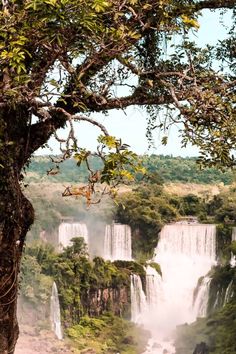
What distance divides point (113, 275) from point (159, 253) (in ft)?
16.2

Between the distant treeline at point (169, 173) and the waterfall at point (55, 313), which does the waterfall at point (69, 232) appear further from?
the distant treeline at point (169, 173)

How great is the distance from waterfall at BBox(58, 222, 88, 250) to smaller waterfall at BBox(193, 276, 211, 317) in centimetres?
625

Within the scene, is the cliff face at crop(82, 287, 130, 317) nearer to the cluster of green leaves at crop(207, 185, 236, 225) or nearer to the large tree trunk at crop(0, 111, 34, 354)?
the cluster of green leaves at crop(207, 185, 236, 225)

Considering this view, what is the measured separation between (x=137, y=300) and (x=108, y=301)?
155cm

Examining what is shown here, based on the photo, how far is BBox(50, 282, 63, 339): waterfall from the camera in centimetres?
2226

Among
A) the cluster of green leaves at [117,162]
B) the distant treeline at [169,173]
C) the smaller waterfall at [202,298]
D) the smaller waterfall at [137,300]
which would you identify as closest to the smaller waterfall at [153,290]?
the smaller waterfall at [137,300]

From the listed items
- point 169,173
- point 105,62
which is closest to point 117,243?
point 169,173

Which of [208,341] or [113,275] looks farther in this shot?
[113,275]

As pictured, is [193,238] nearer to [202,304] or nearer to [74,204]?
[202,304]

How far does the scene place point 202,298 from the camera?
25.5 m

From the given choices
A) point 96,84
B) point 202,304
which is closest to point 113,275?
point 202,304

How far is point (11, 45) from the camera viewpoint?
7.40ft

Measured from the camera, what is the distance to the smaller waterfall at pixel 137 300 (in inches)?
990

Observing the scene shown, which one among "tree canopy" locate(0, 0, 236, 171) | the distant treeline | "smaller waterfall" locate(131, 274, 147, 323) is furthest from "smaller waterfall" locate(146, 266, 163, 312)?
"tree canopy" locate(0, 0, 236, 171)
